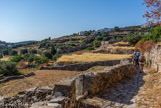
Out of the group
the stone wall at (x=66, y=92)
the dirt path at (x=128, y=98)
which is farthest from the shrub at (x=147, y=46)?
the dirt path at (x=128, y=98)

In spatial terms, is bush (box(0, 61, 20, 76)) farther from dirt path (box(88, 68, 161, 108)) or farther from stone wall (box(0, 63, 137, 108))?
dirt path (box(88, 68, 161, 108))

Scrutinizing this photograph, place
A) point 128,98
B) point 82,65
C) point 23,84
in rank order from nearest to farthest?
point 128,98
point 23,84
point 82,65

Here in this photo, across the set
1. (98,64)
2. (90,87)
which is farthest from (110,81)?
(98,64)

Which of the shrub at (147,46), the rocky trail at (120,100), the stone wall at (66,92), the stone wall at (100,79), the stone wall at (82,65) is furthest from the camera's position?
the shrub at (147,46)

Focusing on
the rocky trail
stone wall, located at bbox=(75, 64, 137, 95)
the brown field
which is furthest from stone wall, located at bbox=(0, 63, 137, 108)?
the brown field

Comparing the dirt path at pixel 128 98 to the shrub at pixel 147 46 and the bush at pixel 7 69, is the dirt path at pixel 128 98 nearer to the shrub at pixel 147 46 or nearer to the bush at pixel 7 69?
the shrub at pixel 147 46

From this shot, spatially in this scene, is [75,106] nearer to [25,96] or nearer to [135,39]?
[25,96]

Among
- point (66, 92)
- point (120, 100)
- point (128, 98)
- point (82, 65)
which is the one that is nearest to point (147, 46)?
point (82, 65)

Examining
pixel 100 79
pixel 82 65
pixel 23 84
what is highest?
pixel 100 79

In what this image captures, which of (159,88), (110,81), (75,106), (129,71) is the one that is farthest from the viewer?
(129,71)

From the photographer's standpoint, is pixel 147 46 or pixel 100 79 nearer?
pixel 100 79

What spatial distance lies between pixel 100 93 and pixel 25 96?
2.62 m

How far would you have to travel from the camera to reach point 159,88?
220 inches

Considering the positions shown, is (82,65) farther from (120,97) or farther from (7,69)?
(120,97)
